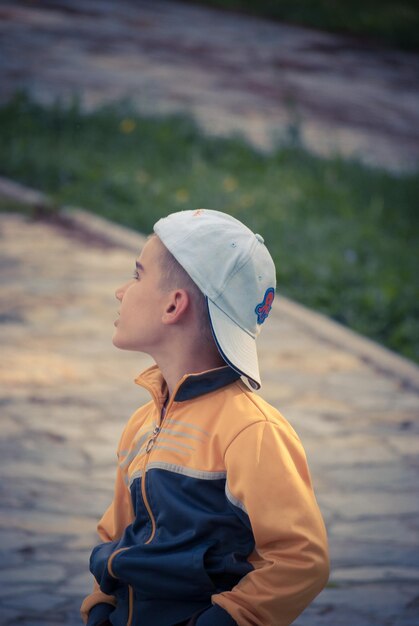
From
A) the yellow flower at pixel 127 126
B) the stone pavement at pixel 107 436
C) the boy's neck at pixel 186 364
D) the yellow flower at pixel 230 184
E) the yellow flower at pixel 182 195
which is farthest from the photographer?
the yellow flower at pixel 127 126

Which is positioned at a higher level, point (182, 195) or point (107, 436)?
point (107, 436)

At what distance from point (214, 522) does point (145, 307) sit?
0.47 m

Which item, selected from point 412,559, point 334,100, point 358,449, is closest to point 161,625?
point 412,559

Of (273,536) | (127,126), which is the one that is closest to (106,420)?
(273,536)

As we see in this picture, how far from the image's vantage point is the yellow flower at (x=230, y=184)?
9703 mm

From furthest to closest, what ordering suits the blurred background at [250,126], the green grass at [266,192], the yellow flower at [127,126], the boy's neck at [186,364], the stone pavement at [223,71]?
the stone pavement at [223,71]
the yellow flower at [127,126]
the blurred background at [250,126]
the green grass at [266,192]
the boy's neck at [186,364]

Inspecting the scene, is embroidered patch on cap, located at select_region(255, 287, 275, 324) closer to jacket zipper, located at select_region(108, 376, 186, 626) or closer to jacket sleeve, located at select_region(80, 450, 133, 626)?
jacket zipper, located at select_region(108, 376, 186, 626)

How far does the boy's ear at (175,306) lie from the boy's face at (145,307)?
0.01 meters

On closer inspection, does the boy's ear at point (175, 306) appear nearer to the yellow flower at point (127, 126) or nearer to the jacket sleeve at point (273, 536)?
the jacket sleeve at point (273, 536)

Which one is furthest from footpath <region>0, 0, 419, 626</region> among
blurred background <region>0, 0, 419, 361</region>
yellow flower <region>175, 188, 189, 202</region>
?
yellow flower <region>175, 188, 189, 202</region>

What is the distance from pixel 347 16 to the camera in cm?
2053

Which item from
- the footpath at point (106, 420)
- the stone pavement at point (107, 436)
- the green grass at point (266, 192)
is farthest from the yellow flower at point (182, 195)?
the stone pavement at point (107, 436)

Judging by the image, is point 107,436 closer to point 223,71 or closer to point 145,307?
point 145,307

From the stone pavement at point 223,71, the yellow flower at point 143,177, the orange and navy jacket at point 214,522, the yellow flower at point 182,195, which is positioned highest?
the orange and navy jacket at point 214,522
